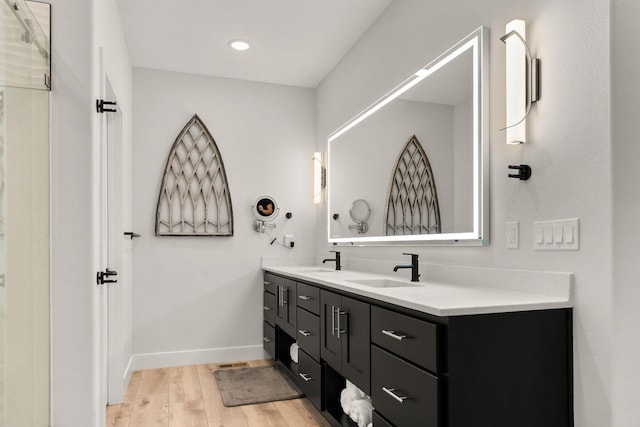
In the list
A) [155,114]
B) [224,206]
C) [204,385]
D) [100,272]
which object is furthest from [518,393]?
[155,114]

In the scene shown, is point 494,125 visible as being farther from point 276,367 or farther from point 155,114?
point 155,114

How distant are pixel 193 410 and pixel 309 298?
1.03 m

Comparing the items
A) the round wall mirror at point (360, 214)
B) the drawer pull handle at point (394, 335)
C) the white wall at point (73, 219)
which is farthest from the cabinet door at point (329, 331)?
the white wall at point (73, 219)

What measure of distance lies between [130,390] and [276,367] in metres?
1.13

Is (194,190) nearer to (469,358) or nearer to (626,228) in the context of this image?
(469,358)

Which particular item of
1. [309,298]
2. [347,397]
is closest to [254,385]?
[309,298]

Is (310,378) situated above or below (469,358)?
below

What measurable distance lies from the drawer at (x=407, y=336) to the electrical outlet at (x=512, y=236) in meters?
0.57

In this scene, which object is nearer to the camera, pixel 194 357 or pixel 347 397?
pixel 347 397

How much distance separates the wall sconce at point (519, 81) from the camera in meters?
1.78

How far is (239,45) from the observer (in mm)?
3561

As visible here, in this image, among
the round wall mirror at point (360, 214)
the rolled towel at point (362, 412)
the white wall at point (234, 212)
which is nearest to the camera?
the rolled towel at point (362, 412)

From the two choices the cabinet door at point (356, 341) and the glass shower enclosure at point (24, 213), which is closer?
the glass shower enclosure at point (24, 213)

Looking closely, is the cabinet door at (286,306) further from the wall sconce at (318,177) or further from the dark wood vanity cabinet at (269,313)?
the wall sconce at (318,177)
